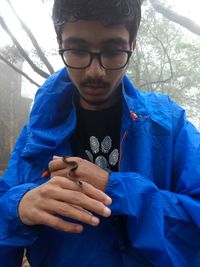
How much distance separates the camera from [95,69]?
1.33 metres

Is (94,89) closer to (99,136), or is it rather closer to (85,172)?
(99,136)

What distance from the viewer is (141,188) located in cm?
114

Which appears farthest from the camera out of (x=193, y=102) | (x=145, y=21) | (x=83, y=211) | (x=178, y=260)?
(x=193, y=102)

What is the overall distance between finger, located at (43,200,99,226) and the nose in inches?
23.4

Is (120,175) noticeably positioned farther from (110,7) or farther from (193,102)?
(193,102)

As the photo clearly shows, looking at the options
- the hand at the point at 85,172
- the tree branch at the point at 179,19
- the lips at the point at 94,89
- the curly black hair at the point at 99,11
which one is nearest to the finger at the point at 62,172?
the hand at the point at 85,172

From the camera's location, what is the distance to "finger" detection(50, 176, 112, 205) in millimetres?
1017

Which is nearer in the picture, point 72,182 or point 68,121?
point 72,182

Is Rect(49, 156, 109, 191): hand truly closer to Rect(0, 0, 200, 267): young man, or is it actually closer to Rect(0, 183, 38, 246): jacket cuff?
Rect(0, 0, 200, 267): young man

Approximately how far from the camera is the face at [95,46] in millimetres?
1319

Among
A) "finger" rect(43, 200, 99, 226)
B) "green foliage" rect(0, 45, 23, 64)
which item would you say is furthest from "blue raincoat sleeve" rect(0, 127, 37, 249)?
"green foliage" rect(0, 45, 23, 64)

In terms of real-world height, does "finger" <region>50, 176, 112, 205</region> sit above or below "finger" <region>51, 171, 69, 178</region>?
below

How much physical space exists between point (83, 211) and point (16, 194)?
361 millimetres

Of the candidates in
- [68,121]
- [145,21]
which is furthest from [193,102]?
[68,121]
